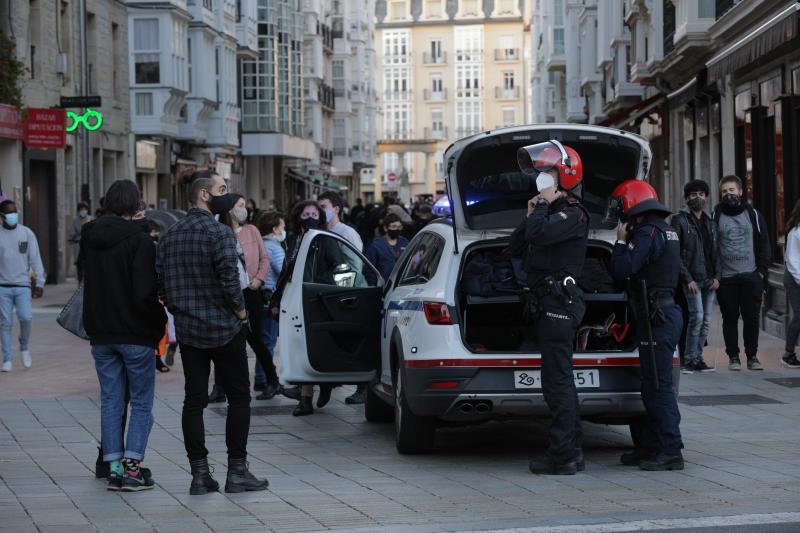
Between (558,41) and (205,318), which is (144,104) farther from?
(205,318)

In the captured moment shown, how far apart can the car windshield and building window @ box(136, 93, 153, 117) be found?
36.1 m

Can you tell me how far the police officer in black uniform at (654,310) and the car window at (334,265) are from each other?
3298 mm

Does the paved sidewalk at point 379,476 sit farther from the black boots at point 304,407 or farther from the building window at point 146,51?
the building window at point 146,51

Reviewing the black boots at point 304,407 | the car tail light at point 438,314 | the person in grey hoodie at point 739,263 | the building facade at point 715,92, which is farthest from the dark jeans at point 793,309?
the car tail light at point 438,314

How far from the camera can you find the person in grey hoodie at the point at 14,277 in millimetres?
17000

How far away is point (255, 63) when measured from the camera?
65.5m

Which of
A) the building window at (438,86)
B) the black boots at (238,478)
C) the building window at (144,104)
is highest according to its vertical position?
the building window at (438,86)

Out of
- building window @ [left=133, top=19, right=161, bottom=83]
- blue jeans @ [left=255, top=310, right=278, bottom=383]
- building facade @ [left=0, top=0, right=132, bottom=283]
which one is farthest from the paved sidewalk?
building window @ [left=133, top=19, right=161, bottom=83]

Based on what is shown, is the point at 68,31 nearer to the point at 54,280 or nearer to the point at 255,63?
the point at 54,280

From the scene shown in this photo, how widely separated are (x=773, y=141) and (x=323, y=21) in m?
68.3

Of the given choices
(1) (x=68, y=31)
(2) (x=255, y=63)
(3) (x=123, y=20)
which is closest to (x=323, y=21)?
(2) (x=255, y=63)

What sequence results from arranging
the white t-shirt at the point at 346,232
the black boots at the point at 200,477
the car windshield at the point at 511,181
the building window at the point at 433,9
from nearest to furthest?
the black boots at the point at 200,477 → the car windshield at the point at 511,181 → the white t-shirt at the point at 346,232 → the building window at the point at 433,9

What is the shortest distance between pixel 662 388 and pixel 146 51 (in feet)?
126

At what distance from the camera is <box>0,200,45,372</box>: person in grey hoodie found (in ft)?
55.8
